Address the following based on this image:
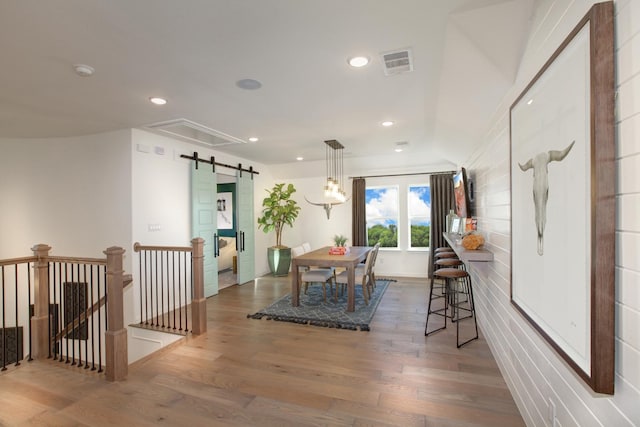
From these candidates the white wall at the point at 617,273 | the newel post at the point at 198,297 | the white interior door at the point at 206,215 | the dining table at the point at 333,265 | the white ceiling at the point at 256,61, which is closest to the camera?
the white wall at the point at 617,273

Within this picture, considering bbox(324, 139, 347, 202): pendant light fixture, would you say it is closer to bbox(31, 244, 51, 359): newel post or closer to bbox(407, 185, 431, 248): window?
bbox(407, 185, 431, 248): window

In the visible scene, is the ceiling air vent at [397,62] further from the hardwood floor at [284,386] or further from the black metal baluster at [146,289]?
the black metal baluster at [146,289]

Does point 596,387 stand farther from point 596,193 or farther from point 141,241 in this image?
point 141,241

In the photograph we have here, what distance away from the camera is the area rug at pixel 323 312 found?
3.93 metres

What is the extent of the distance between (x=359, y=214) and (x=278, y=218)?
1.89 meters

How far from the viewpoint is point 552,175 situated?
1468 mm

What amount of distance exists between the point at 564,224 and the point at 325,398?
2.02 meters

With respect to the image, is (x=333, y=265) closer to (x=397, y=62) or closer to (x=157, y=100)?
(x=397, y=62)

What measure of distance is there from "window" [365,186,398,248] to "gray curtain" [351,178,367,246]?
21cm

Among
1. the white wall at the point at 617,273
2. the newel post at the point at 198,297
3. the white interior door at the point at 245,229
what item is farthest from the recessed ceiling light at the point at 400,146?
the newel post at the point at 198,297

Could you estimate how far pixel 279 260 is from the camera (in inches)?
280

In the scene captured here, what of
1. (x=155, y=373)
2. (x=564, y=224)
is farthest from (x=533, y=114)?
(x=155, y=373)

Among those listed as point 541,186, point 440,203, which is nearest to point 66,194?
point 541,186

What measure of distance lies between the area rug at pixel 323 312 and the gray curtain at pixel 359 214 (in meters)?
1.90
